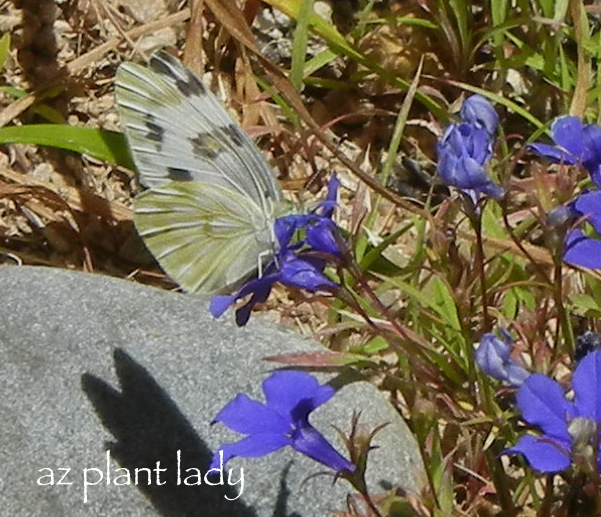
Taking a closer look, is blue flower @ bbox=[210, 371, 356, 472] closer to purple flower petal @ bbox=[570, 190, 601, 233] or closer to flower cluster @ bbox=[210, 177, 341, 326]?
flower cluster @ bbox=[210, 177, 341, 326]

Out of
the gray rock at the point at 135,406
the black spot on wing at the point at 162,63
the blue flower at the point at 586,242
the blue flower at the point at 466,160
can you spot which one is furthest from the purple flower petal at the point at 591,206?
the black spot on wing at the point at 162,63

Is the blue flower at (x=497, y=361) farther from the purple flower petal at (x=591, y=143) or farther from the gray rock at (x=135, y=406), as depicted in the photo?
the gray rock at (x=135, y=406)

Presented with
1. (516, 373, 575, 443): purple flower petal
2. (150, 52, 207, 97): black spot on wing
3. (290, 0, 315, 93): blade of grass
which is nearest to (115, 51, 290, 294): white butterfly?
(150, 52, 207, 97): black spot on wing

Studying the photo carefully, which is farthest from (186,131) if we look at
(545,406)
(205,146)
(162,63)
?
(545,406)

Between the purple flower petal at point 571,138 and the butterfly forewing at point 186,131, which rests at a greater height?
the purple flower petal at point 571,138

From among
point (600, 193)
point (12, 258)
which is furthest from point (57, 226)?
point (600, 193)
